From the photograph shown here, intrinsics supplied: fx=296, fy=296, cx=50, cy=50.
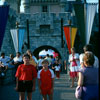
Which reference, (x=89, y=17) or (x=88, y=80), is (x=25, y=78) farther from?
(x=89, y=17)

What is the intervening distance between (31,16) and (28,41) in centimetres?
242

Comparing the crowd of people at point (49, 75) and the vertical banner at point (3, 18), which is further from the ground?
the vertical banner at point (3, 18)

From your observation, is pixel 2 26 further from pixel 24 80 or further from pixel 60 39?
pixel 60 39

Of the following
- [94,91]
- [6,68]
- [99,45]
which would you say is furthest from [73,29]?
[99,45]

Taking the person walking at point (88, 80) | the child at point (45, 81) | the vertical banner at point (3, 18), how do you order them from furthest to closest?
the vertical banner at point (3, 18)
the child at point (45, 81)
the person walking at point (88, 80)

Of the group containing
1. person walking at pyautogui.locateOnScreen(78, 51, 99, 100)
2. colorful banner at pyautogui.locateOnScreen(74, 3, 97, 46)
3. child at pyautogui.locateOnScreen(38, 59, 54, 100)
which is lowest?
child at pyautogui.locateOnScreen(38, 59, 54, 100)

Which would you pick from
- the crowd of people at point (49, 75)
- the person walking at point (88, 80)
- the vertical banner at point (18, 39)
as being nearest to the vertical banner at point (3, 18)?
the crowd of people at point (49, 75)

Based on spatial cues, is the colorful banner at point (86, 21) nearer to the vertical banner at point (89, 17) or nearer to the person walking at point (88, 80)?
the vertical banner at point (89, 17)

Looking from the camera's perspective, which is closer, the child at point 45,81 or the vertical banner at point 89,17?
the child at point 45,81

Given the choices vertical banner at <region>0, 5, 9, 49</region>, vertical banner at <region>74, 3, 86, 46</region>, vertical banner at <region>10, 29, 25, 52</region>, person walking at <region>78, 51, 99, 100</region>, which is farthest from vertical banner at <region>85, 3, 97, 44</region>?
person walking at <region>78, 51, 99, 100</region>

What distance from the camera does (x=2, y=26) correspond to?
27.8ft

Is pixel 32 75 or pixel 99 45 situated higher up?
pixel 99 45

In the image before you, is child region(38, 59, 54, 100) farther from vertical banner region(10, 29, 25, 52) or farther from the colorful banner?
vertical banner region(10, 29, 25, 52)

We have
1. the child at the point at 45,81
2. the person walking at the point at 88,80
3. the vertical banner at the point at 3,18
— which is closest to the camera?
the person walking at the point at 88,80
